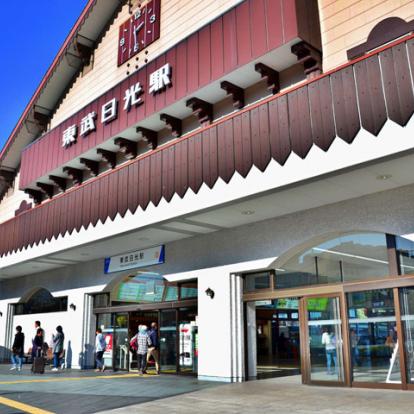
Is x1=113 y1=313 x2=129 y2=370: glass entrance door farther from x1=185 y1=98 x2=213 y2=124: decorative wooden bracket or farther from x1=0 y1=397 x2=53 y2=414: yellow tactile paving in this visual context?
x1=185 y1=98 x2=213 y2=124: decorative wooden bracket

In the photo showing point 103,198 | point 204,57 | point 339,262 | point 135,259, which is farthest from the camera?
point 135,259

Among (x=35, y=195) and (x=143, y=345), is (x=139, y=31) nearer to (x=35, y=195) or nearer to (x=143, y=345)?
(x=35, y=195)

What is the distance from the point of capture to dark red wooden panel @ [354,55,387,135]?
731 centimetres

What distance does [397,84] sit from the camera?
719 centimetres

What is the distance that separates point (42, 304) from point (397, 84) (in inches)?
662

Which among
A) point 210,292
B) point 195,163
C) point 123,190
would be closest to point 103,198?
point 123,190

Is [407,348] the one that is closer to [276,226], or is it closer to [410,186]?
[410,186]

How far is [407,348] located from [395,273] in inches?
54.3

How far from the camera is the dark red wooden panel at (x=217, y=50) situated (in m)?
10.8

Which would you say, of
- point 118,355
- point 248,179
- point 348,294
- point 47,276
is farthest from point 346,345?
point 47,276

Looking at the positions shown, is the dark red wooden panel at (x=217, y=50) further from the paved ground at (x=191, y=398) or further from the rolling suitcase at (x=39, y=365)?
the rolling suitcase at (x=39, y=365)

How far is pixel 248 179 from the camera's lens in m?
9.42

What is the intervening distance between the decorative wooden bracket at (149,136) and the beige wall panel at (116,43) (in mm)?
2840

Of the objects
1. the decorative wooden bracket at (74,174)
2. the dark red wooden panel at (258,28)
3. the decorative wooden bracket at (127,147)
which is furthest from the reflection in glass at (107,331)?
the dark red wooden panel at (258,28)
